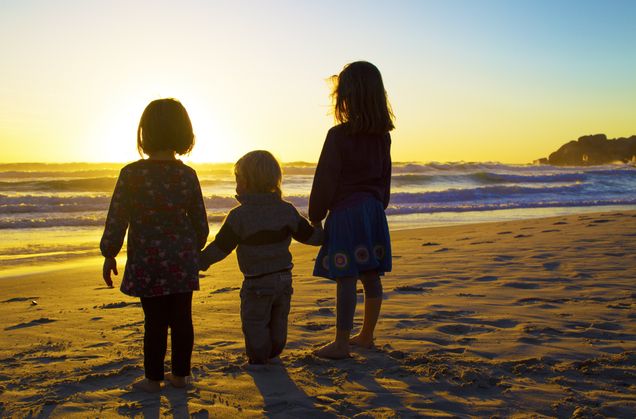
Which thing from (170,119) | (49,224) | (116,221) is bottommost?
(49,224)

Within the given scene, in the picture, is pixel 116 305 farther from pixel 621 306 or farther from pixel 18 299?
pixel 621 306

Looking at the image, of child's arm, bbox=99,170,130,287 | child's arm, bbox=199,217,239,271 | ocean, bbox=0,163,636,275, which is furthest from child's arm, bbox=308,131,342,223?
ocean, bbox=0,163,636,275

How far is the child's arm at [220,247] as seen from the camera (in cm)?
353

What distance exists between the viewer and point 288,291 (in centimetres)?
368

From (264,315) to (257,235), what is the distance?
0.44 meters

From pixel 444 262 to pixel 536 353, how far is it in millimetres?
3438

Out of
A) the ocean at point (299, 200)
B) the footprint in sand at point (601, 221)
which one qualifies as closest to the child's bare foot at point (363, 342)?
the ocean at point (299, 200)

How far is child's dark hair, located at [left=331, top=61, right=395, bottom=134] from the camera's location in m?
3.78

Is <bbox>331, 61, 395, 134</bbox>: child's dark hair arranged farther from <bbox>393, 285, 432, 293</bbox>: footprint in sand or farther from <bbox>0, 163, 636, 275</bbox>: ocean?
<bbox>0, 163, 636, 275</bbox>: ocean

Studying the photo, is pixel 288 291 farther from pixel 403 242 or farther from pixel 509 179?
pixel 509 179

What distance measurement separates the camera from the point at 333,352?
12.1 feet

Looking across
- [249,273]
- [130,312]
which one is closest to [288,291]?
[249,273]

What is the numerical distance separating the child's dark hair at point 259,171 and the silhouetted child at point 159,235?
0.39 m

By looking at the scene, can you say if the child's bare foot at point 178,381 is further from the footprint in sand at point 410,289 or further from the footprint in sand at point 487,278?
the footprint in sand at point 487,278
